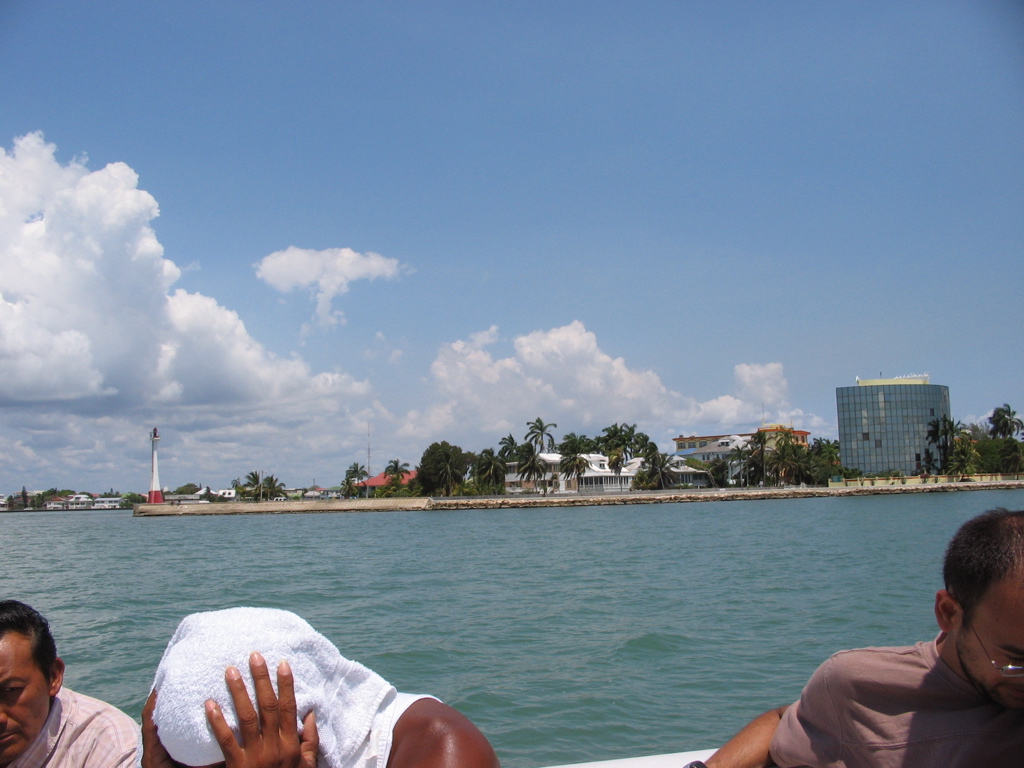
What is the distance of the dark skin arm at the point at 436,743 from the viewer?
130cm

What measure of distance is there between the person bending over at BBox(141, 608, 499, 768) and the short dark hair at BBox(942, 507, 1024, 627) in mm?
1125

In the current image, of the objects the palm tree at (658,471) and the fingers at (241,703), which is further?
the palm tree at (658,471)

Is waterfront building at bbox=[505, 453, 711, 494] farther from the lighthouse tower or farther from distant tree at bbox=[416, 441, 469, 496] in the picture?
the lighthouse tower

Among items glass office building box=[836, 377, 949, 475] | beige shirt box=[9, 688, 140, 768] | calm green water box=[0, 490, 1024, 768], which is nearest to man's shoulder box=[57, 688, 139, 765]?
beige shirt box=[9, 688, 140, 768]

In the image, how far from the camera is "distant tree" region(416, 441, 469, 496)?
86.1 meters

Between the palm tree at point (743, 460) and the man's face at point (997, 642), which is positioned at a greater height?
the man's face at point (997, 642)

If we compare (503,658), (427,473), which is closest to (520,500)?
(427,473)

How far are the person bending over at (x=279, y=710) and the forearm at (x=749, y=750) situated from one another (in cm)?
122

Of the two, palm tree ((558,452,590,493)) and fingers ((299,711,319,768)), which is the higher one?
fingers ((299,711,319,768))

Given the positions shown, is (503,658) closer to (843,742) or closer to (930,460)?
(843,742)

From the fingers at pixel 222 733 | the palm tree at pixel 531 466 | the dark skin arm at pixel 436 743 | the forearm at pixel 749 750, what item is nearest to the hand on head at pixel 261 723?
the fingers at pixel 222 733

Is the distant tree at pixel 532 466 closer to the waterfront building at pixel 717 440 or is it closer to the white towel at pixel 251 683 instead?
the waterfront building at pixel 717 440

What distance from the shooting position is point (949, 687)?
1798 mm

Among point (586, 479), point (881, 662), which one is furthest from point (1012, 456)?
point (881, 662)
